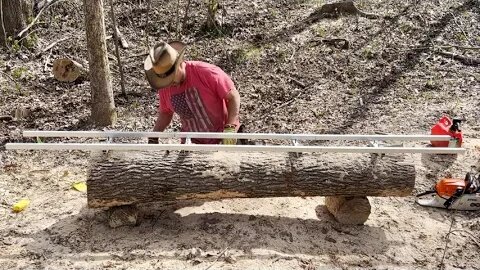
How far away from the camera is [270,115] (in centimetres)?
681

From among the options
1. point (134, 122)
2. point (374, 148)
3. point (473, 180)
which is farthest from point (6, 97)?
point (473, 180)

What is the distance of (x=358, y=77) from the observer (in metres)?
7.61

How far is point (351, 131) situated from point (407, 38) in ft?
9.88

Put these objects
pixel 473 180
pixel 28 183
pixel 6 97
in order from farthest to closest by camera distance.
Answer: pixel 6 97
pixel 28 183
pixel 473 180

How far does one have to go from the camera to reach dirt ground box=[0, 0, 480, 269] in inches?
169

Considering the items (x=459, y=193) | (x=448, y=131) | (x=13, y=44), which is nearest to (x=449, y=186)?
(x=459, y=193)

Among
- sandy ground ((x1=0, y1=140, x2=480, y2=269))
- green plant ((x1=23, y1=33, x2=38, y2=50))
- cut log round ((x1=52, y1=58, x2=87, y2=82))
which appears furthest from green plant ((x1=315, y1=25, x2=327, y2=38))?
green plant ((x1=23, y1=33, x2=38, y2=50))

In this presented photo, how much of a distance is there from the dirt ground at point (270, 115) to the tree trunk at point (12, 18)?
36 centimetres

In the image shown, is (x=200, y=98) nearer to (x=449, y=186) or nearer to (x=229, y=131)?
(x=229, y=131)

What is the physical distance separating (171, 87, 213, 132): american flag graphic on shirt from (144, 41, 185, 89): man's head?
25cm

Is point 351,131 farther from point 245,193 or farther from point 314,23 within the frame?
point 314,23

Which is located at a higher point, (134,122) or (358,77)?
(358,77)

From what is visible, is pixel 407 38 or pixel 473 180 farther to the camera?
pixel 407 38

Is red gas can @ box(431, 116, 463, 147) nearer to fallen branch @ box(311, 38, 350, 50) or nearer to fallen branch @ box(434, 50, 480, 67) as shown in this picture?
fallen branch @ box(434, 50, 480, 67)
